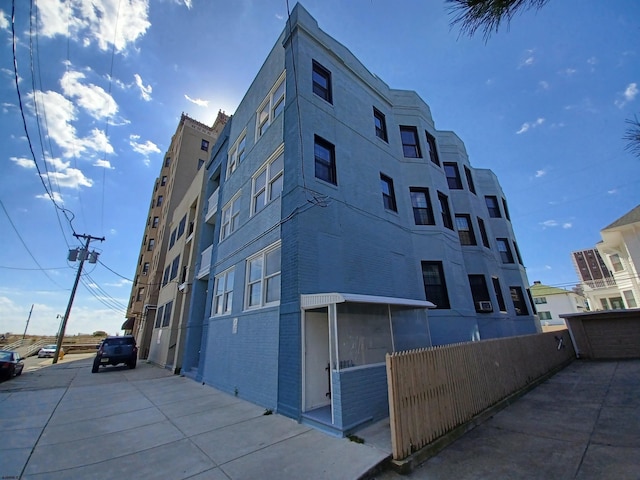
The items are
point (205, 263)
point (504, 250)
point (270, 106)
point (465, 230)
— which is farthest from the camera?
point (504, 250)

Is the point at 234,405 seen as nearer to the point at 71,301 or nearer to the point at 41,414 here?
the point at 41,414

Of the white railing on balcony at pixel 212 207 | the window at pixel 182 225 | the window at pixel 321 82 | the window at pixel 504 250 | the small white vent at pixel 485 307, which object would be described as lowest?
the small white vent at pixel 485 307

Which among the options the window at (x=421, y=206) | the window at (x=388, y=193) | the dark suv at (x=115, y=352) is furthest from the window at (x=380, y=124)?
the dark suv at (x=115, y=352)

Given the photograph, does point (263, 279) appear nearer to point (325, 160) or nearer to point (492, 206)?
point (325, 160)

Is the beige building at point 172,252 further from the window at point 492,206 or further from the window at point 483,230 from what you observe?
the window at point 492,206

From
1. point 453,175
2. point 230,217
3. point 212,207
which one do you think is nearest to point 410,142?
point 453,175

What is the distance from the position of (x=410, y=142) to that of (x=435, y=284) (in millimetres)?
6697

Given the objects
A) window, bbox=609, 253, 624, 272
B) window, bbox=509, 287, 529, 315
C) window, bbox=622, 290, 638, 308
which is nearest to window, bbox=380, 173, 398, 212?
window, bbox=509, 287, 529, 315

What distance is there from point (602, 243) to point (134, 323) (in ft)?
160

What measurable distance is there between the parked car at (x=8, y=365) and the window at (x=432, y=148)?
2253 cm

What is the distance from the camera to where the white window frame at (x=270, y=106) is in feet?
31.2

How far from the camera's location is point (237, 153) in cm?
1246

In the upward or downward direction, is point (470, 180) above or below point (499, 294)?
above

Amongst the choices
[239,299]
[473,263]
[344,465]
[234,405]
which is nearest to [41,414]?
[234,405]
